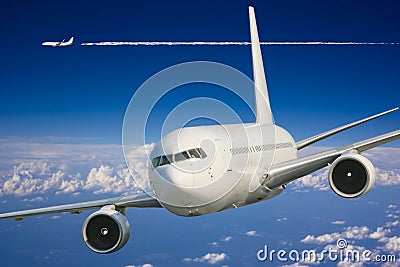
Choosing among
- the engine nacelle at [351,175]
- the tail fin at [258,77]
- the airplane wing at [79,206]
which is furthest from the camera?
the tail fin at [258,77]

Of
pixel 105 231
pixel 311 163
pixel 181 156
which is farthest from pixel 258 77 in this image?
pixel 181 156

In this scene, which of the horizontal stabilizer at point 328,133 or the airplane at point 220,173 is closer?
the airplane at point 220,173

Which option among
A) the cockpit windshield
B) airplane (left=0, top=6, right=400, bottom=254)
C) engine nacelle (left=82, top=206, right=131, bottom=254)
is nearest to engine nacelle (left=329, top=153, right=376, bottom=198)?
airplane (left=0, top=6, right=400, bottom=254)

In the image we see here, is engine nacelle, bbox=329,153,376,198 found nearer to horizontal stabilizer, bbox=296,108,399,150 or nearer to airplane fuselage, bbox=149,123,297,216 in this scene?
airplane fuselage, bbox=149,123,297,216

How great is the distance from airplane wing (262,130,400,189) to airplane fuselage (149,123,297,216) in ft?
1.94

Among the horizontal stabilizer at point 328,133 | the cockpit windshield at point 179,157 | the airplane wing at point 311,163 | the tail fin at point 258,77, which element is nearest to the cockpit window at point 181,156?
the cockpit windshield at point 179,157

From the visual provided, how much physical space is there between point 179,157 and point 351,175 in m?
7.83

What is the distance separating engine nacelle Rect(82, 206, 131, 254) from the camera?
25156 mm

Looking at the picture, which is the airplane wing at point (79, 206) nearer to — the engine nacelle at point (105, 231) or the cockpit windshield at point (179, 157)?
the engine nacelle at point (105, 231)

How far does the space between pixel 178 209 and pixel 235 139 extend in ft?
15.2

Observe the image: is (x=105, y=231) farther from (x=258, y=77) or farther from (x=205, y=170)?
(x=258, y=77)

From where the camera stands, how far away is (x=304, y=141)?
30734 millimetres

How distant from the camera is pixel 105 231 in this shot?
25.3 meters

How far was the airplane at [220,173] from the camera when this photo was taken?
18.9m
